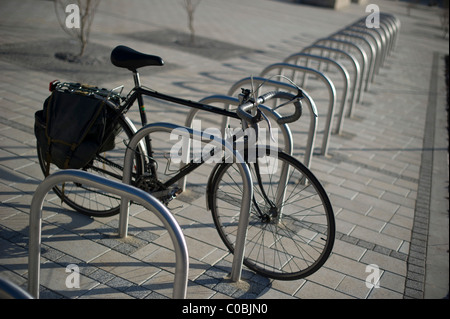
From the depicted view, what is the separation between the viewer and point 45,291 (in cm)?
293

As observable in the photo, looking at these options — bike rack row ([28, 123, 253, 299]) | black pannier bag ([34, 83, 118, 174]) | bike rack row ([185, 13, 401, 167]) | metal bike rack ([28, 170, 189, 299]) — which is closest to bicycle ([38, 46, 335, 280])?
black pannier bag ([34, 83, 118, 174])

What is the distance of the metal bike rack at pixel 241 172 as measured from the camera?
2953 millimetres

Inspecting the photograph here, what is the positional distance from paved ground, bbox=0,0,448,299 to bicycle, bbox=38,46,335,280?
0.16 meters

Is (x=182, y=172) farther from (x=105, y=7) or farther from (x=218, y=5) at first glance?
(x=218, y=5)

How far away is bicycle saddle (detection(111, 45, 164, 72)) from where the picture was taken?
3428 mm

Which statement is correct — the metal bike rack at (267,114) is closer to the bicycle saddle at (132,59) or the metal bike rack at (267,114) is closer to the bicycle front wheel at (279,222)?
the bicycle front wheel at (279,222)

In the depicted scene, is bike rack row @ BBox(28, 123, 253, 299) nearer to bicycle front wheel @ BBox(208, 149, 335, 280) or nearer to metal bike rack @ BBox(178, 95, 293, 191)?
bicycle front wheel @ BBox(208, 149, 335, 280)

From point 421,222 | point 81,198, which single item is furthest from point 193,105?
point 421,222

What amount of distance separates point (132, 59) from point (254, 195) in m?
1.29

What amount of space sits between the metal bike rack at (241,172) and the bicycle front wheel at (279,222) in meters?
0.28

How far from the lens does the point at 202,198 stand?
4.46 m

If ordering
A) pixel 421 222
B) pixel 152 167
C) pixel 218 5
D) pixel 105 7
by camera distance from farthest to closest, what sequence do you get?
pixel 218 5
pixel 105 7
pixel 421 222
pixel 152 167

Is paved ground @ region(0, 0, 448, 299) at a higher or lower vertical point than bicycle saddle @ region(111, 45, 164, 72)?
lower

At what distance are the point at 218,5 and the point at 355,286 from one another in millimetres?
16276
